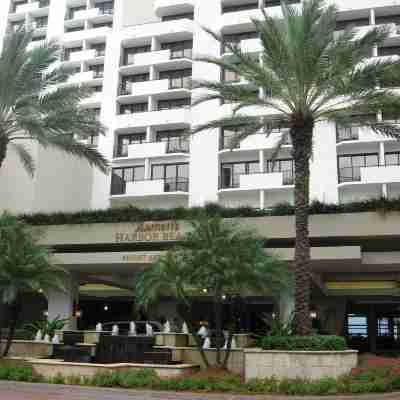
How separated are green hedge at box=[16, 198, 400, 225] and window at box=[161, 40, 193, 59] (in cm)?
2428

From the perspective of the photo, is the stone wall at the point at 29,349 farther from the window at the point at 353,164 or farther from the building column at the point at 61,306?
the window at the point at 353,164

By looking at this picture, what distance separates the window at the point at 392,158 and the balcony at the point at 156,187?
15.9 m

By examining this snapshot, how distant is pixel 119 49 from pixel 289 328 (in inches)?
1557

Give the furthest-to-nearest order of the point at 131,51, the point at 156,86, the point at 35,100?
the point at 131,51 → the point at 156,86 → the point at 35,100

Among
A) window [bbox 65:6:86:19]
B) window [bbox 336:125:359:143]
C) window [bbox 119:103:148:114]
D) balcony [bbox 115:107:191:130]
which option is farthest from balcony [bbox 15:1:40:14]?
window [bbox 336:125:359:143]

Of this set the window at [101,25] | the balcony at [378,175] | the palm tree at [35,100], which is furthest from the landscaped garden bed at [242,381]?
the window at [101,25]

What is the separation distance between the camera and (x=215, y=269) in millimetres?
20750

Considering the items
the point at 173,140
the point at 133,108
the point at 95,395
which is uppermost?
the point at 133,108

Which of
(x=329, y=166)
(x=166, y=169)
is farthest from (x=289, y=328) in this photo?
(x=166, y=169)

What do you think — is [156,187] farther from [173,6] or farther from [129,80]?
[173,6]

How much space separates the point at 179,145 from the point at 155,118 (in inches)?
124

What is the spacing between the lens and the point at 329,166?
1794 inches

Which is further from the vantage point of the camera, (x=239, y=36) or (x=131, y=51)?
(x=131, y=51)

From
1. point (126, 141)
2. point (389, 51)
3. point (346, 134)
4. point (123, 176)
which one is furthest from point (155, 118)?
point (389, 51)
